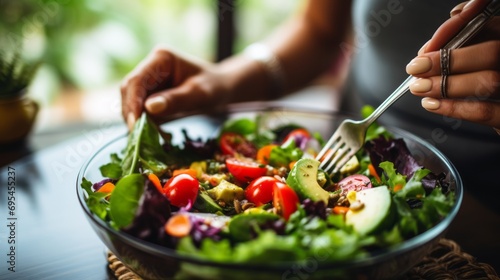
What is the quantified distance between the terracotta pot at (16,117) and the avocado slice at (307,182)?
38.4 inches

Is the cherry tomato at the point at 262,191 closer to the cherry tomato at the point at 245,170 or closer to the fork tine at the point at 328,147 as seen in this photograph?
the cherry tomato at the point at 245,170

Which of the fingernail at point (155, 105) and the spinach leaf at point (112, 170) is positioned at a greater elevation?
the fingernail at point (155, 105)

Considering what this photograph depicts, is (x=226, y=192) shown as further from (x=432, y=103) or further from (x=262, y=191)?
(x=432, y=103)

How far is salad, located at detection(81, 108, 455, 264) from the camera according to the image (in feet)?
2.81

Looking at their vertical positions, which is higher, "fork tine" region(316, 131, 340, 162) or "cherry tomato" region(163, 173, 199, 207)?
"fork tine" region(316, 131, 340, 162)

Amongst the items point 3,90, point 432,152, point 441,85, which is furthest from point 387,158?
point 3,90

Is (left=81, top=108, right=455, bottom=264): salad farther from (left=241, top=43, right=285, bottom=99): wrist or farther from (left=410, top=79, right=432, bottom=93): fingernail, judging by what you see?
(left=241, top=43, right=285, bottom=99): wrist

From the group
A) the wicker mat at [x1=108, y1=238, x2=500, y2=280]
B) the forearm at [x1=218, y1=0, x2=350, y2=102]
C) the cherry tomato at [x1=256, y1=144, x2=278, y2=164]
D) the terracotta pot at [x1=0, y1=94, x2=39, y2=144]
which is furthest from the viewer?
the forearm at [x1=218, y1=0, x2=350, y2=102]

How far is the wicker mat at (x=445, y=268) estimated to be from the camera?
1066mm

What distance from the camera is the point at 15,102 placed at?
5.34ft

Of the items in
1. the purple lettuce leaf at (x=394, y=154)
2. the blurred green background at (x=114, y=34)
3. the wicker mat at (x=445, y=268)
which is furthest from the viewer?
the blurred green background at (x=114, y=34)

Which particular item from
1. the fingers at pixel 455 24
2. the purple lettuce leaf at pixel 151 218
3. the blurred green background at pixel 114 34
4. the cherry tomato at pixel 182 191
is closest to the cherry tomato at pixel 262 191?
the cherry tomato at pixel 182 191

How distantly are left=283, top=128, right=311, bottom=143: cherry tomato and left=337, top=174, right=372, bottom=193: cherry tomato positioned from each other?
0.25 m

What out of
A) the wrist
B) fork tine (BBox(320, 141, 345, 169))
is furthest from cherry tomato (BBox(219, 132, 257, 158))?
the wrist
